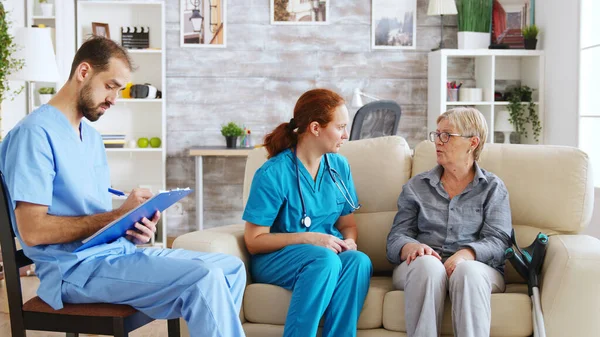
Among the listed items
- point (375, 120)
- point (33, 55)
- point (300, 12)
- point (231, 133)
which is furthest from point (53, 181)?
point (300, 12)

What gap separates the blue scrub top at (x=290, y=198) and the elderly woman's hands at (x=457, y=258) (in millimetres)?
473

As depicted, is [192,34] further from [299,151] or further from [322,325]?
[322,325]

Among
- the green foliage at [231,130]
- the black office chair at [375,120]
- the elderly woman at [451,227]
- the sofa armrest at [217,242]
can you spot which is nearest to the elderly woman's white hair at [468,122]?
the elderly woman at [451,227]

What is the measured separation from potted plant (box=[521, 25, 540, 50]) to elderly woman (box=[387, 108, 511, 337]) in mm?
3085

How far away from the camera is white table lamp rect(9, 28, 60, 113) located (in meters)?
4.76

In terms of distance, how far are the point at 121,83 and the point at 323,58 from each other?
3.84m

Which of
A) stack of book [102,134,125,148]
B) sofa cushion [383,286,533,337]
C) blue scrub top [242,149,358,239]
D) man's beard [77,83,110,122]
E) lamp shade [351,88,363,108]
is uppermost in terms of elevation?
lamp shade [351,88,363,108]

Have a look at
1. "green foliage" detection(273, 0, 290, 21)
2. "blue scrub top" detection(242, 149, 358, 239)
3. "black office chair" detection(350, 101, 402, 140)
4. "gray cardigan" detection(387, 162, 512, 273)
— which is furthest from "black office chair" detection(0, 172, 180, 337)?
"green foliage" detection(273, 0, 290, 21)

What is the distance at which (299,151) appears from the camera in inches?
117

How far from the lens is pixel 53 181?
2227mm

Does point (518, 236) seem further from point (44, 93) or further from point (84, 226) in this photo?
point (44, 93)

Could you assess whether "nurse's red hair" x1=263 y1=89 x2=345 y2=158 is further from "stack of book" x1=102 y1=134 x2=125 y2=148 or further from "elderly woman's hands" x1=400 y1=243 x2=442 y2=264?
"stack of book" x1=102 y1=134 x2=125 y2=148

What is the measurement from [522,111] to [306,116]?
3.40m

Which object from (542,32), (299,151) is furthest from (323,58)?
(299,151)
